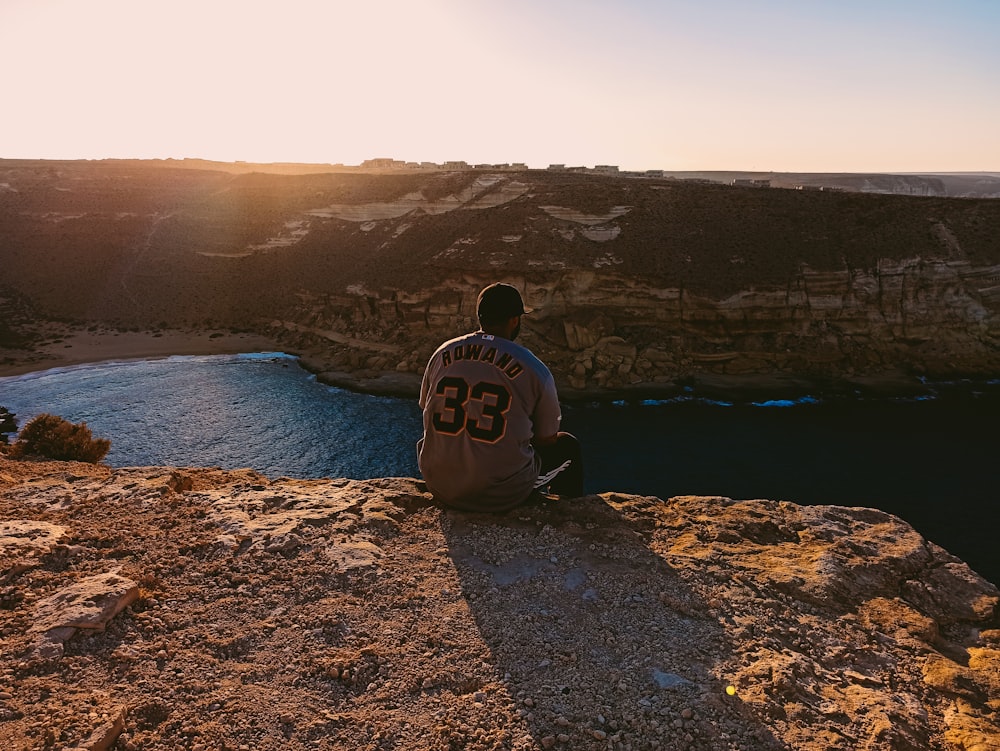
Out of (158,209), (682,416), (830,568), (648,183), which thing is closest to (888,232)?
(648,183)

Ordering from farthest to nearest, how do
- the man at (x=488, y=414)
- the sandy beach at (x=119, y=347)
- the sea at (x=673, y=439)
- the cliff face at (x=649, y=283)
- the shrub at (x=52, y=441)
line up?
the sandy beach at (x=119, y=347), the cliff face at (x=649, y=283), the sea at (x=673, y=439), the shrub at (x=52, y=441), the man at (x=488, y=414)

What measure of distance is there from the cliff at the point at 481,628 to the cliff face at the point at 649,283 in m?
28.6

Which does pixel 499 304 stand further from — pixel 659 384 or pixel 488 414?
pixel 659 384

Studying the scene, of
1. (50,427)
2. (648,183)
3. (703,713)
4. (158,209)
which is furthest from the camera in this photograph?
(158,209)

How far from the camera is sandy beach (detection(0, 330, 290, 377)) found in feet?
137

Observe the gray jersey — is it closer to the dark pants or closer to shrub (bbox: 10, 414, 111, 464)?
the dark pants

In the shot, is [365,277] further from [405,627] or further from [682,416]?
[405,627]

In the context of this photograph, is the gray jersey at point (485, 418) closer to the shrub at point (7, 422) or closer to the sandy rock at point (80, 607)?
the sandy rock at point (80, 607)

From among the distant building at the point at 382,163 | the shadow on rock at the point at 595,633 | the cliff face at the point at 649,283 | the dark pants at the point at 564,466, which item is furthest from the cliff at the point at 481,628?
the distant building at the point at 382,163

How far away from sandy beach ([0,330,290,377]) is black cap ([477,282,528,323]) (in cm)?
4237

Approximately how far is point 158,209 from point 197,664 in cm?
→ 7149

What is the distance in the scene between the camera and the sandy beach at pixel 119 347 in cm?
4191

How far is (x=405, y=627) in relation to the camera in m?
4.03

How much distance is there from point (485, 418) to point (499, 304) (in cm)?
105
